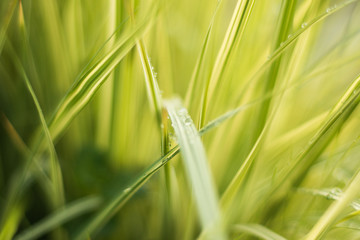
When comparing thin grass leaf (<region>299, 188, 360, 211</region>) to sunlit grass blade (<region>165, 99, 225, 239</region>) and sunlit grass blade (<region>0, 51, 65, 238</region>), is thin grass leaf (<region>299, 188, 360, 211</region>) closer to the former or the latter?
sunlit grass blade (<region>165, 99, 225, 239</region>)

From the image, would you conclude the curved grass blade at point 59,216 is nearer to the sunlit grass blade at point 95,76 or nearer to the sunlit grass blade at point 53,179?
the sunlit grass blade at point 53,179

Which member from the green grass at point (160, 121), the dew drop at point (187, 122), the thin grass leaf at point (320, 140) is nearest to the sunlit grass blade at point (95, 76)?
the green grass at point (160, 121)

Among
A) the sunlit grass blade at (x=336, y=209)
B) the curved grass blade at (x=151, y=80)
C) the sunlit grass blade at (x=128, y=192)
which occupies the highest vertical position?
the curved grass blade at (x=151, y=80)

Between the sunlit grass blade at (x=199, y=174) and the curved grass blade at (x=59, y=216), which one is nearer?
the sunlit grass blade at (x=199, y=174)

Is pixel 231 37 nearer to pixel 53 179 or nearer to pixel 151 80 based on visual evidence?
pixel 151 80

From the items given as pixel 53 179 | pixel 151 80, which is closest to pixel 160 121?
pixel 151 80
